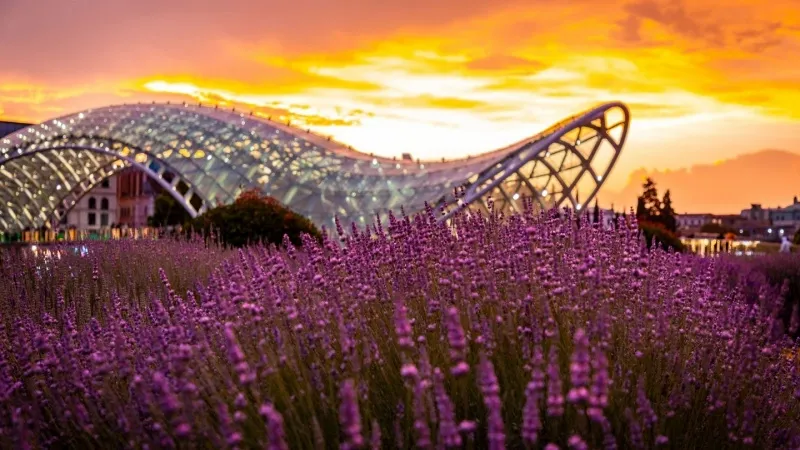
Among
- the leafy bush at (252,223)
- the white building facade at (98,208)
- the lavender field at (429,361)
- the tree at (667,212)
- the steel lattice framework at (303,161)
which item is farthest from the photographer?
the white building facade at (98,208)

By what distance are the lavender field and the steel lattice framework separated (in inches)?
702

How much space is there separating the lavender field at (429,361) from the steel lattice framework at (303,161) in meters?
17.8

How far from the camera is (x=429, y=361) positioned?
3.63 metres

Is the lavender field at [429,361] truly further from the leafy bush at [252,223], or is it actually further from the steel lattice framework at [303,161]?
the steel lattice framework at [303,161]

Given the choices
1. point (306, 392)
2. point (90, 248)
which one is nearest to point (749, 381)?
point (306, 392)

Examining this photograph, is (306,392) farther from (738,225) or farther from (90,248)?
(738,225)

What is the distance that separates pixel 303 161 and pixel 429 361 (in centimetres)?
2944

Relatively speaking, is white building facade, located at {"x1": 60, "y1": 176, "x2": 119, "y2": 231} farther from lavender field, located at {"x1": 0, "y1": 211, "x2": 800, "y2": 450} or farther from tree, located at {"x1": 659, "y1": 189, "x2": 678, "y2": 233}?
lavender field, located at {"x1": 0, "y1": 211, "x2": 800, "y2": 450}

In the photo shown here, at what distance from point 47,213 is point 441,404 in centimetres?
5083

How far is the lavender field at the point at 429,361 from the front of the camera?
121 inches

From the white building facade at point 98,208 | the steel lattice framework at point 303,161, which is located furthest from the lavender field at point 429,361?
the white building facade at point 98,208

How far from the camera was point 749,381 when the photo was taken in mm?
3883

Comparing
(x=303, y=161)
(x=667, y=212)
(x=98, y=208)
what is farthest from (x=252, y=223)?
(x=98, y=208)

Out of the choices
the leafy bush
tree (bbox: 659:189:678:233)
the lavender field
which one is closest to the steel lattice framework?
the leafy bush
